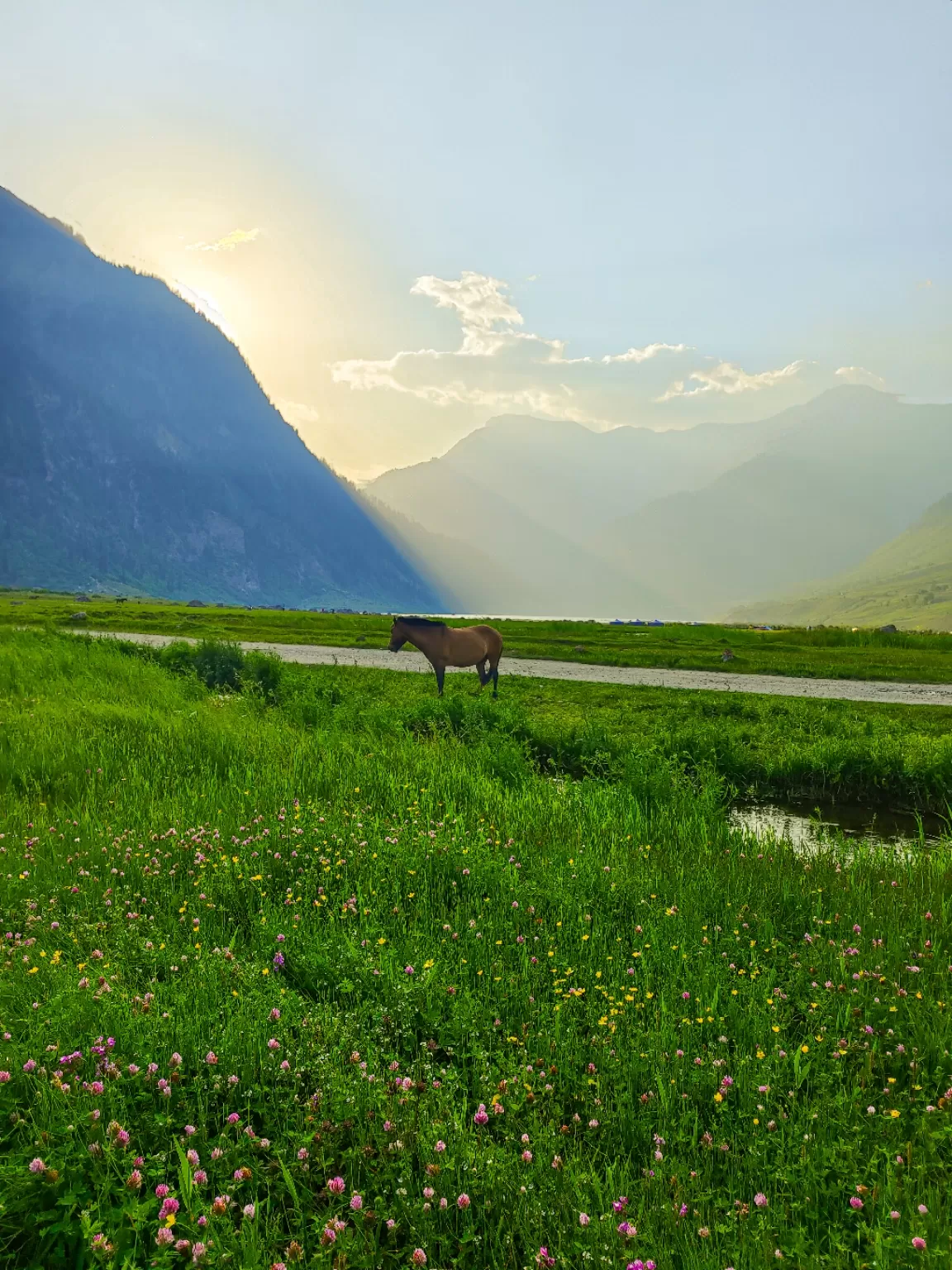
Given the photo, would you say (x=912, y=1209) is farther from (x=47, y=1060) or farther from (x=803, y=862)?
(x=803, y=862)

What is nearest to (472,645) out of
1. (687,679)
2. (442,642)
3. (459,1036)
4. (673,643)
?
(442,642)

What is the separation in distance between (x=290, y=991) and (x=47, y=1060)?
5.39 feet

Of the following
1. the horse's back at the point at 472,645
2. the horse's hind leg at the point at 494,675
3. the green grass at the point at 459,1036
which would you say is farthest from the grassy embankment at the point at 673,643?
the green grass at the point at 459,1036

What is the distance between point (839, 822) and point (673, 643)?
165 ft

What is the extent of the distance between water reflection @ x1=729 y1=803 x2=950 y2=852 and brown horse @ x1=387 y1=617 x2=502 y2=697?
10.6m

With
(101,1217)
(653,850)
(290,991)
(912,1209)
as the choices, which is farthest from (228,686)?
(912,1209)

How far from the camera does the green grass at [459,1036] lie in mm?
3947

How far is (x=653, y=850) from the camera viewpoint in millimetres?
9992

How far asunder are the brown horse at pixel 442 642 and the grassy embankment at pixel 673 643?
64.5 ft

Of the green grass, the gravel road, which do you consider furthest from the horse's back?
the green grass

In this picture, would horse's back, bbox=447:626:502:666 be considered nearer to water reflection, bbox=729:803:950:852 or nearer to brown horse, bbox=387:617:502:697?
brown horse, bbox=387:617:502:697

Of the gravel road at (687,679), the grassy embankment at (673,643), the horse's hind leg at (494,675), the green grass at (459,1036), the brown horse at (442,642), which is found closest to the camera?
the green grass at (459,1036)

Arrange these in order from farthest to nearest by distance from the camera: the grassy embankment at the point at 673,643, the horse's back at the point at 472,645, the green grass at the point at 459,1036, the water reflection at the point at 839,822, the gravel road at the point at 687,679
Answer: the grassy embankment at the point at 673,643 → the gravel road at the point at 687,679 → the horse's back at the point at 472,645 → the water reflection at the point at 839,822 → the green grass at the point at 459,1036

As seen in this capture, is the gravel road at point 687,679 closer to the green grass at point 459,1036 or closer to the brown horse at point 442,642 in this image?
the brown horse at point 442,642
